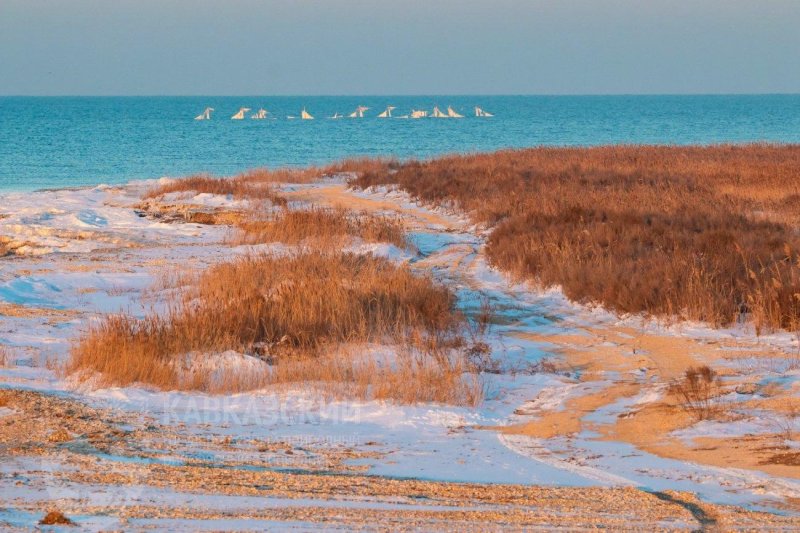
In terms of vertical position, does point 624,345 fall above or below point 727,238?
below

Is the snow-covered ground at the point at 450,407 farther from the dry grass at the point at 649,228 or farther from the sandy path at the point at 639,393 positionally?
the dry grass at the point at 649,228

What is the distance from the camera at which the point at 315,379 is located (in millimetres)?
7930

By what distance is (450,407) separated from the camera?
7422 millimetres

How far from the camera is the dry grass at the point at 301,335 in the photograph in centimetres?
784

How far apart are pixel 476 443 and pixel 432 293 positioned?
12.6 feet

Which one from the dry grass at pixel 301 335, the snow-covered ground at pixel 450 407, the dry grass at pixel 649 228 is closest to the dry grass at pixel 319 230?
the snow-covered ground at pixel 450 407

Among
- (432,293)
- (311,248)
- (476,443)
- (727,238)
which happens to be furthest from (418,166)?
(476,443)

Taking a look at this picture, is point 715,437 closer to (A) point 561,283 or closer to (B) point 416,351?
(B) point 416,351

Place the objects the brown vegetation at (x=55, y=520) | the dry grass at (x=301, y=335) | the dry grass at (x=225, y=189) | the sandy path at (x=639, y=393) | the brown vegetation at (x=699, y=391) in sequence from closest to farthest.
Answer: the brown vegetation at (x=55, y=520), the sandy path at (x=639, y=393), the brown vegetation at (x=699, y=391), the dry grass at (x=301, y=335), the dry grass at (x=225, y=189)

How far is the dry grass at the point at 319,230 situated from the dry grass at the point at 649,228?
182 cm

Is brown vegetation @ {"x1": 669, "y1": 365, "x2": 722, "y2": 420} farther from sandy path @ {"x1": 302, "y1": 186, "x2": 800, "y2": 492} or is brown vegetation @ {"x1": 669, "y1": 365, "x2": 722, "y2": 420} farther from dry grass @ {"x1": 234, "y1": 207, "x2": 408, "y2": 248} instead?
dry grass @ {"x1": 234, "y1": 207, "x2": 408, "y2": 248}

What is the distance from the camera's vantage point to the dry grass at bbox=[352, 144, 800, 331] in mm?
10336

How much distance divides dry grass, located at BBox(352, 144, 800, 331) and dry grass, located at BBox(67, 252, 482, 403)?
220 cm

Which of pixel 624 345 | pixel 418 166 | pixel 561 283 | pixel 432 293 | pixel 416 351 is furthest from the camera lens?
pixel 418 166
